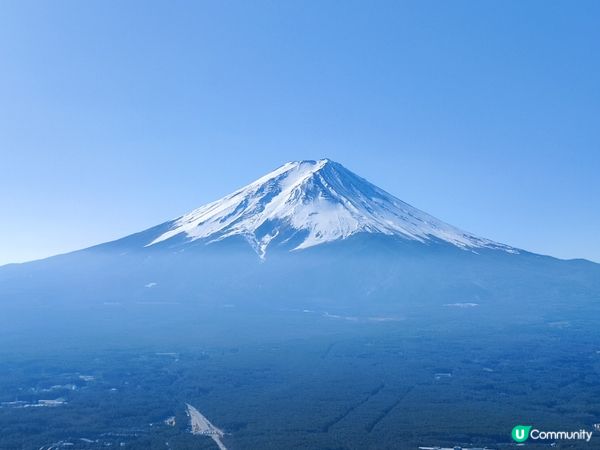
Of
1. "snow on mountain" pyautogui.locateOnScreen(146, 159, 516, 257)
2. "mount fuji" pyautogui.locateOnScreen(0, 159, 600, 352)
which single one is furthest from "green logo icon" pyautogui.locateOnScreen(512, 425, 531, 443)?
"snow on mountain" pyautogui.locateOnScreen(146, 159, 516, 257)

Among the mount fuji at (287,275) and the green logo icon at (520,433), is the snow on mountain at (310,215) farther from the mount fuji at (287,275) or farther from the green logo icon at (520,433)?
the green logo icon at (520,433)

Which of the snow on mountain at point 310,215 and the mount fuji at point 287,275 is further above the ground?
the snow on mountain at point 310,215

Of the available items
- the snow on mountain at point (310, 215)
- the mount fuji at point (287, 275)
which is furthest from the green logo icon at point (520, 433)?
the snow on mountain at point (310, 215)

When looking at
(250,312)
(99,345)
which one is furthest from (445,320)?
(99,345)

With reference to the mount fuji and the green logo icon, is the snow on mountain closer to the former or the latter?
the mount fuji

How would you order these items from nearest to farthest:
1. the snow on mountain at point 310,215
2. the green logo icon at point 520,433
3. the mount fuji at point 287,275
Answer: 1. the green logo icon at point 520,433
2. the mount fuji at point 287,275
3. the snow on mountain at point 310,215

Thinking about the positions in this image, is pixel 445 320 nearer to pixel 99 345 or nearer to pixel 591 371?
pixel 591 371

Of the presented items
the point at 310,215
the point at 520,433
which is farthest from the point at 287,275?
the point at 520,433
